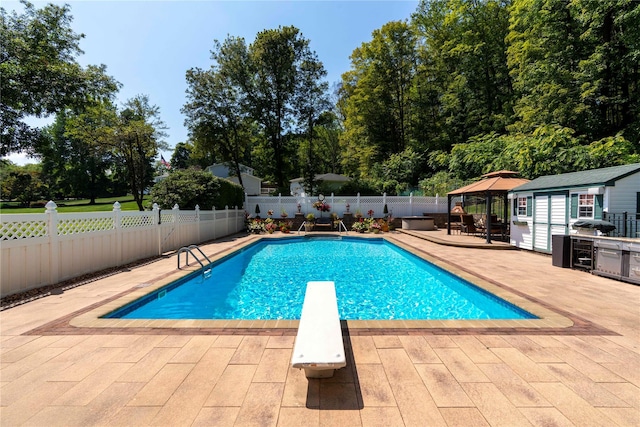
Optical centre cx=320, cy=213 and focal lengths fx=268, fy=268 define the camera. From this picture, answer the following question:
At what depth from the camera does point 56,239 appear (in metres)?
5.09

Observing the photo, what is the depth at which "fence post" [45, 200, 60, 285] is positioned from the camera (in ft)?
16.4

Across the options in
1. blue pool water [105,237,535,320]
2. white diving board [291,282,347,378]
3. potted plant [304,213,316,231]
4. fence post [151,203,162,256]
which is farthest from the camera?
potted plant [304,213,316,231]

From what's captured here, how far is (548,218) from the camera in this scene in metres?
7.83

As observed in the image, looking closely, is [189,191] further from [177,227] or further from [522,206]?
[522,206]

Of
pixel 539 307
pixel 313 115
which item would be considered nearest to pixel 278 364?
pixel 539 307

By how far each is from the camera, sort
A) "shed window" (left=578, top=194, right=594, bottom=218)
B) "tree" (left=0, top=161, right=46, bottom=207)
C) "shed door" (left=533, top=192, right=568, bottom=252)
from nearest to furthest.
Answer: "shed window" (left=578, top=194, right=594, bottom=218) → "shed door" (left=533, top=192, right=568, bottom=252) → "tree" (left=0, top=161, right=46, bottom=207)

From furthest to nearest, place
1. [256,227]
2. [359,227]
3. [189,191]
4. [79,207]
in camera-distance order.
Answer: [79,207] → [359,227] → [256,227] → [189,191]

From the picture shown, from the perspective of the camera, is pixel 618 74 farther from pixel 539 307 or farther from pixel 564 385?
pixel 564 385

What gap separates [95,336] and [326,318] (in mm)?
2723

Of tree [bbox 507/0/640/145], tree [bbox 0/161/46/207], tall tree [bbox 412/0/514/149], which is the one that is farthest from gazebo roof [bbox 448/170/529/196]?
tree [bbox 0/161/46/207]

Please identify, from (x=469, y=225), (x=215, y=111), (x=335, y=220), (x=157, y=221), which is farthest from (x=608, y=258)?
(x=215, y=111)

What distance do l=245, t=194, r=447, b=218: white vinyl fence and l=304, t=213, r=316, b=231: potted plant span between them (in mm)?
1174

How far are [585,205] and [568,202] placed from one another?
43 cm

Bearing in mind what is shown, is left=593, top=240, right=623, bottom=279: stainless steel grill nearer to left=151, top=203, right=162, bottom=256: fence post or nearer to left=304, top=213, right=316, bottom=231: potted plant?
left=151, top=203, right=162, bottom=256: fence post
